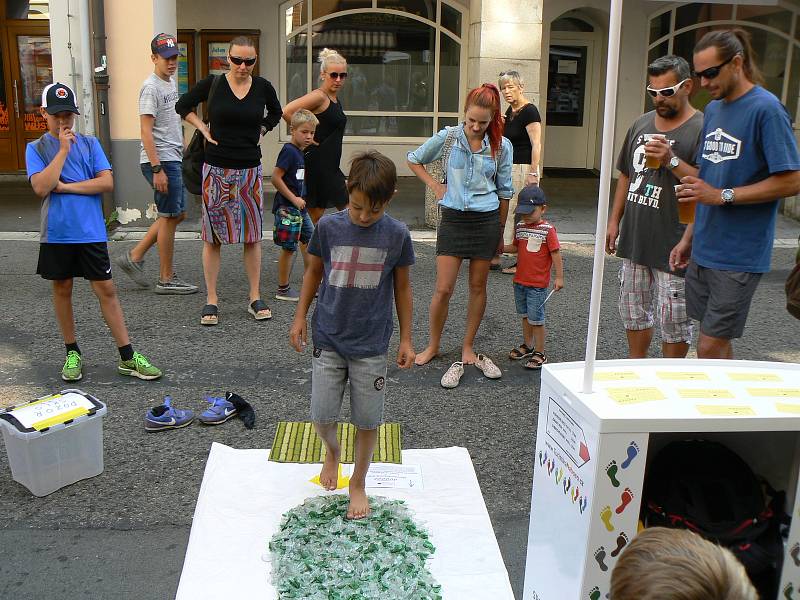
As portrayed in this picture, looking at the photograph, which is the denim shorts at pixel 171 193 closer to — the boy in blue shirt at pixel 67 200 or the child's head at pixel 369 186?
the boy in blue shirt at pixel 67 200

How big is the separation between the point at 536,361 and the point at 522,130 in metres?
3.01

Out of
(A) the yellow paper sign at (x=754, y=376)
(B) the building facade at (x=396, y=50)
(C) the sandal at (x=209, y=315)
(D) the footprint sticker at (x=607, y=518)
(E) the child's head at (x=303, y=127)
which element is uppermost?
(B) the building facade at (x=396, y=50)

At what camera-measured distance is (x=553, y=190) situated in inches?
522

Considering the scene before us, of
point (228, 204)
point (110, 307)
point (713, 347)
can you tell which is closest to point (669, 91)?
point (713, 347)

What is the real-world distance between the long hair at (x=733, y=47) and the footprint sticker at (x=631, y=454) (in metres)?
2.06

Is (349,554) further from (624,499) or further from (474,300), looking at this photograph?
(474,300)

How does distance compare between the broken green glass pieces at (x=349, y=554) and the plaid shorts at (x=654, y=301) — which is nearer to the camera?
the broken green glass pieces at (x=349, y=554)

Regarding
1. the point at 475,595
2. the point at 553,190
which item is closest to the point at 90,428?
the point at 475,595

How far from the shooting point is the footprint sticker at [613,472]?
92.6 inches

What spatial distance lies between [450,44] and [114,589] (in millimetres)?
11606

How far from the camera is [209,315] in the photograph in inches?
252

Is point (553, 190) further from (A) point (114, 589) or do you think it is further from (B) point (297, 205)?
(A) point (114, 589)

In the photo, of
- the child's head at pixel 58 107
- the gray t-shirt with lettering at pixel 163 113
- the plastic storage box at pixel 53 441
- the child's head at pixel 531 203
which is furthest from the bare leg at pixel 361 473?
the gray t-shirt with lettering at pixel 163 113

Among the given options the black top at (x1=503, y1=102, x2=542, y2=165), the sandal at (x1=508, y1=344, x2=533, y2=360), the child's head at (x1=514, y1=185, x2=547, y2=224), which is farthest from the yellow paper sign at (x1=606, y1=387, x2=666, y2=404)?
the black top at (x1=503, y1=102, x2=542, y2=165)
